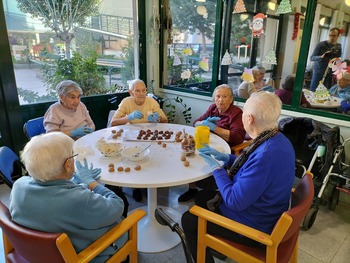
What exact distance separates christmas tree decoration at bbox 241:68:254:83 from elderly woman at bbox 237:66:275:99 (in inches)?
1.2

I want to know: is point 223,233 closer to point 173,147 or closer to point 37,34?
point 173,147

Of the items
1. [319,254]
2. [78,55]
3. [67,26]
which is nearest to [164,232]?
[319,254]

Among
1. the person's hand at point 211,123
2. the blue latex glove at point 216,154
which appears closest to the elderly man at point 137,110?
the person's hand at point 211,123

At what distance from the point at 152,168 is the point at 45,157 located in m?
0.65

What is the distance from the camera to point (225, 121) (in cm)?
231

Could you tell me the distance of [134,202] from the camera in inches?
95.3

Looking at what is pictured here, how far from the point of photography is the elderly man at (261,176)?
117 centimetres

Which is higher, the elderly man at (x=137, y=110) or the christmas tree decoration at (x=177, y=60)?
the christmas tree decoration at (x=177, y=60)

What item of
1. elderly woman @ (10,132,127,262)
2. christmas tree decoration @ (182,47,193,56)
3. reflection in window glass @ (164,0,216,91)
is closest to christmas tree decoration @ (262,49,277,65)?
Answer: reflection in window glass @ (164,0,216,91)

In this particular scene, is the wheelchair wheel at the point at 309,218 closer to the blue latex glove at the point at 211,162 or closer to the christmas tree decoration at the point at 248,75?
the blue latex glove at the point at 211,162

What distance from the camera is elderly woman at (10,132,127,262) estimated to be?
0.98 meters

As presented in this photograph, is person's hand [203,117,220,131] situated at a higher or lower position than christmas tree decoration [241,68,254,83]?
lower

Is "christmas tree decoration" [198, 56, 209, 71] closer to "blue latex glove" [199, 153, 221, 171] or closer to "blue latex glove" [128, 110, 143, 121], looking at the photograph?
"blue latex glove" [128, 110, 143, 121]

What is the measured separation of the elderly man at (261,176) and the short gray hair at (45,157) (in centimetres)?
78
